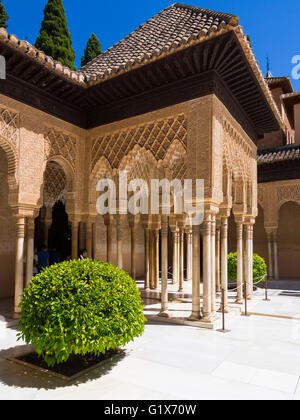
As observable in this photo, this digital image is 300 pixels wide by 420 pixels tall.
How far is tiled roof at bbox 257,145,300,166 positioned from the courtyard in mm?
9710

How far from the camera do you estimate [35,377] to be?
3732 mm

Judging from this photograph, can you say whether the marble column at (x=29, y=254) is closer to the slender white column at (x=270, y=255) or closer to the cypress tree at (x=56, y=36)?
the slender white column at (x=270, y=255)

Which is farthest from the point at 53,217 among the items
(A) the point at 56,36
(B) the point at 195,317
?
(A) the point at 56,36

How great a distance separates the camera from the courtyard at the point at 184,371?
11.0ft

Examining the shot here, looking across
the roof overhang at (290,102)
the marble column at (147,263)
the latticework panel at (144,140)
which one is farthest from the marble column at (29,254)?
the roof overhang at (290,102)

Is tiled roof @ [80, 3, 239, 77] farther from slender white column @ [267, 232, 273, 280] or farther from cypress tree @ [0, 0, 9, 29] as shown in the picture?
slender white column @ [267, 232, 273, 280]

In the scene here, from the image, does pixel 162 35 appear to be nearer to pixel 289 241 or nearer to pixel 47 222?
pixel 47 222

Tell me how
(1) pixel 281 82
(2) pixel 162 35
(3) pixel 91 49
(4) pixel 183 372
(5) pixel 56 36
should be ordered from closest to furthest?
(4) pixel 183 372, (2) pixel 162 35, (5) pixel 56 36, (1) pixel 281 82, (3) pixel 91 49

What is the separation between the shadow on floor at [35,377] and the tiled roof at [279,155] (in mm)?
12317

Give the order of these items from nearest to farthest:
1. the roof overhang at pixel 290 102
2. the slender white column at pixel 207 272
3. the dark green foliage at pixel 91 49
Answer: the slender white column at pixel 207 272 → the roof overhang at pixel 290 102 → the dark green foliage at pixel 91 49

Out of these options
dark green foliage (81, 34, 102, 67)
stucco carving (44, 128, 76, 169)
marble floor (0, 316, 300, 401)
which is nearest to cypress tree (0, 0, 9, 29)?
dark green foliage (81, 34, 102, 67)

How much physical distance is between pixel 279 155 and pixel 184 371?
1257cm

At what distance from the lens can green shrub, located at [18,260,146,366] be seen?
3602 millimetres

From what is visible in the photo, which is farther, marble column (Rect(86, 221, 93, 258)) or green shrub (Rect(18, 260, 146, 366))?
marble column (Rect(86, 221, 93, 258))
